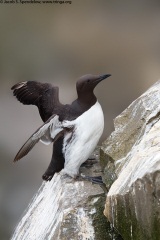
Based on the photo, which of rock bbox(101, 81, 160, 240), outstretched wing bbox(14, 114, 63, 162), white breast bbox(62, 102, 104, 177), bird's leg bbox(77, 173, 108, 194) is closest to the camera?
rock bbox(101, 81, 160, 240)

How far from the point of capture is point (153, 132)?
497 cm

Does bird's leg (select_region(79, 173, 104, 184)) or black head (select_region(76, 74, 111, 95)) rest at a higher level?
black head (select_region(76, 74, 111, 95))

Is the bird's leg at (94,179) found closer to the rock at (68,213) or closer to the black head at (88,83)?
the rock at (68,213)

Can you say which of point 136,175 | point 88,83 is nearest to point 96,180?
point 88,83

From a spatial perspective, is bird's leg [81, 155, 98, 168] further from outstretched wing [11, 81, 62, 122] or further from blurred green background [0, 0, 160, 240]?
blurred green background [0, 0, 160, 240]

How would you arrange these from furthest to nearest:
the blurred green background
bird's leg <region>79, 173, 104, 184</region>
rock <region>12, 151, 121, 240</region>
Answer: the blurred green background → bird's leg <region>79, 173, 104, 184</region> → rock <region>12, 151, 121, 240</region>

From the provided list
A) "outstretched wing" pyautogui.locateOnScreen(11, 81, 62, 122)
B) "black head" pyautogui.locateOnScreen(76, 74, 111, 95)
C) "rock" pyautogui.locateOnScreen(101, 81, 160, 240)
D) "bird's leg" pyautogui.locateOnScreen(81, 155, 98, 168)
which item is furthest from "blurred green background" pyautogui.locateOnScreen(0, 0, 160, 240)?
"rock" pyautogui.locateOnScreen(101, 81, 160, 240)

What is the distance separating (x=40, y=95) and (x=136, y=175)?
1947 millimetres

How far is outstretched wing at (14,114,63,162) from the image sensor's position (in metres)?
5.86

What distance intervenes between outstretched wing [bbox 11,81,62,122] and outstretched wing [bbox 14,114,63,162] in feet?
0.53

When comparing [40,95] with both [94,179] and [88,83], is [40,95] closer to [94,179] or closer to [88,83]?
[88,83]

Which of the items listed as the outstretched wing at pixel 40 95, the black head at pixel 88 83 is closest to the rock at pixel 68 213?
the outstretched wing at pixel 40 95

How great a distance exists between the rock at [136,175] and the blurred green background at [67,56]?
590 cm

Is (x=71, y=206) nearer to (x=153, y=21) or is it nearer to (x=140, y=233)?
(x=140, y=233)
